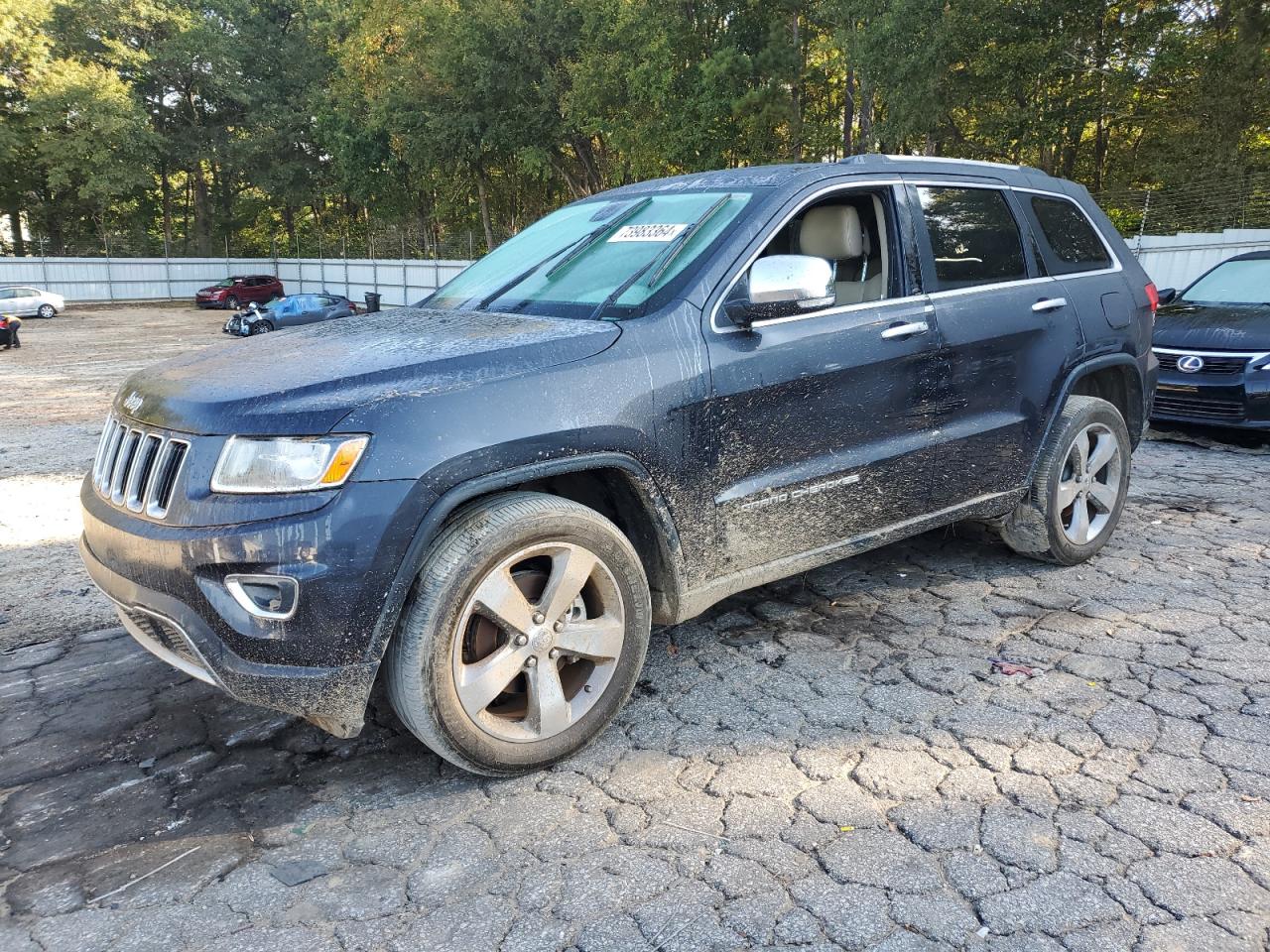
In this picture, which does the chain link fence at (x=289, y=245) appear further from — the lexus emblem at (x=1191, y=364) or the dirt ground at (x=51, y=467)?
the lexus emblem at (x=1191, y=364)

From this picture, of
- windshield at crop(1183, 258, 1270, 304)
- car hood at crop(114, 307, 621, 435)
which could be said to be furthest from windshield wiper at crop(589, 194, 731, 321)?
windshield at crop(1183, 258, 1270, 304)

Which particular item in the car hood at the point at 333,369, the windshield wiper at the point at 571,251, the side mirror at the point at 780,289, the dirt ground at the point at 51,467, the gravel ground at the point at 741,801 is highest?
the windshield wiper at the point at 571,251

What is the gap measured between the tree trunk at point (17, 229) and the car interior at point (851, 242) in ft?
169

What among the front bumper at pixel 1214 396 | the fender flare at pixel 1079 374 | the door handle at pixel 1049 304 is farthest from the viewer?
the front bumper at pixel 1214 396

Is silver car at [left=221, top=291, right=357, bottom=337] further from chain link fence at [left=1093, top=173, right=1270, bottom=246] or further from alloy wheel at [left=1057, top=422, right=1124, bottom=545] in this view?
alloy wheel at [left=1057, top=422, right=1124, bottom=545]

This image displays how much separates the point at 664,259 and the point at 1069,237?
2395mm

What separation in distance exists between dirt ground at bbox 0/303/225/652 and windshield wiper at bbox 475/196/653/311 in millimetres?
2463

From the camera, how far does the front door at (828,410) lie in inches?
132

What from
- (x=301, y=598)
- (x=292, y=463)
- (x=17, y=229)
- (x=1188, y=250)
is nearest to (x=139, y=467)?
(x=292, y=463)

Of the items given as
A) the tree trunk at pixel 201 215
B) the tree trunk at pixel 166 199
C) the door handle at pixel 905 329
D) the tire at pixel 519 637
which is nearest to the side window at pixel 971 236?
the door handle at pixel 905 329

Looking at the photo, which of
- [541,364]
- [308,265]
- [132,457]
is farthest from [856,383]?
[308,265]

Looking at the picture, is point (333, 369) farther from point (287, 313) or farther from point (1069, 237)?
point (287, 313)

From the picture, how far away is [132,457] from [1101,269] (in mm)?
4399

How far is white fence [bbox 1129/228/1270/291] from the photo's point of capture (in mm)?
16359
